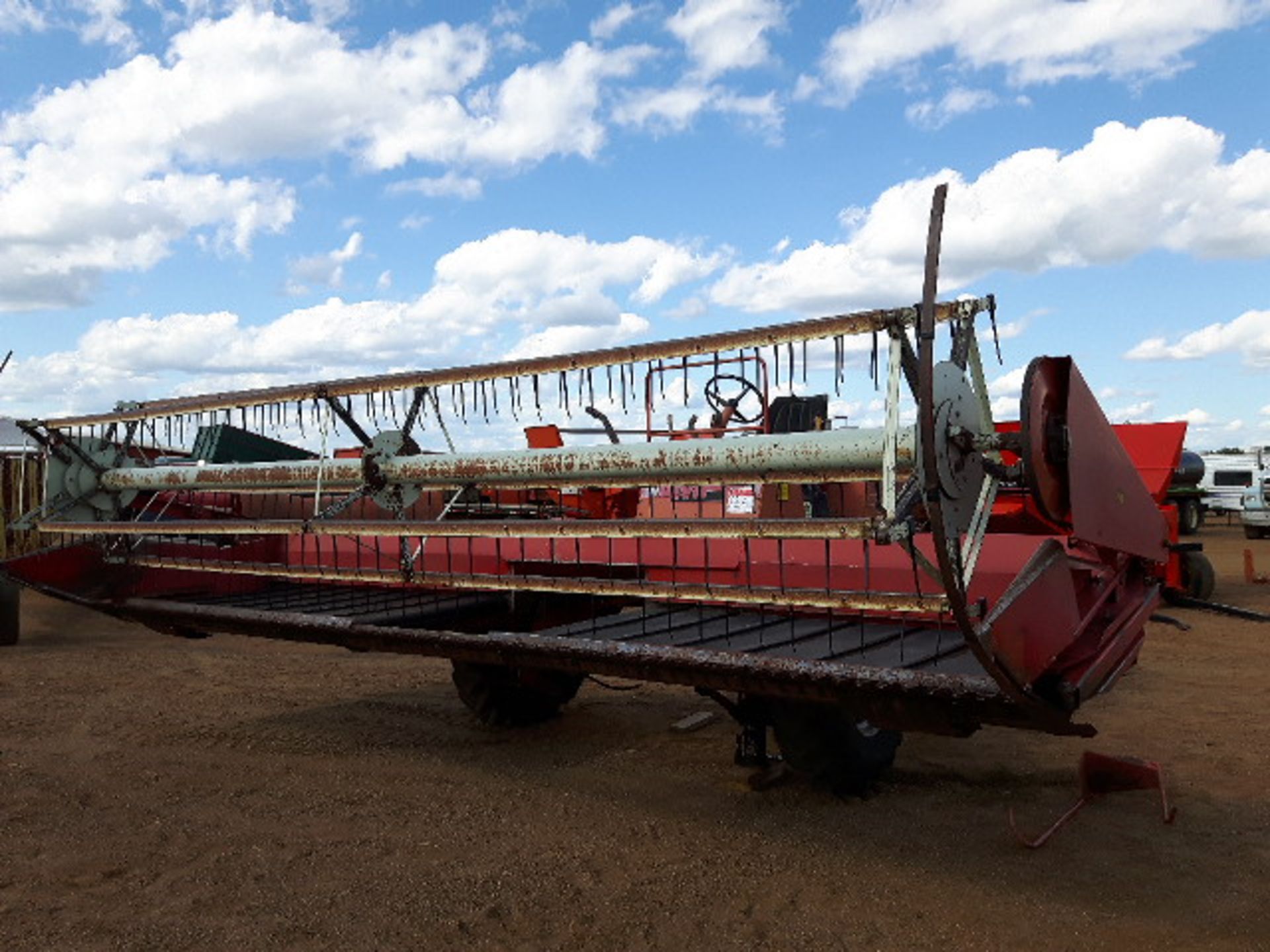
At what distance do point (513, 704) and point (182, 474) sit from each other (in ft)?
6.88

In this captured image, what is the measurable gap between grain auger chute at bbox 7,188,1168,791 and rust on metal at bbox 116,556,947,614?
13 millimetres

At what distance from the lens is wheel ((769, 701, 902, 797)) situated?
4.04 meters

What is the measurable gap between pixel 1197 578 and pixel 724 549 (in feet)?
28.9

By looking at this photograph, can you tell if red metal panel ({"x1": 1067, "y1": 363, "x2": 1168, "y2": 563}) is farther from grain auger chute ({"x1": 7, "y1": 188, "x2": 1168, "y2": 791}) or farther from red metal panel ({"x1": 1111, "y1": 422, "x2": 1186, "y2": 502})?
red metal panel ({"x1": 1111, "y1": 422, "x2": 1186, "y2": 502})

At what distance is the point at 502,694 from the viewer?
5645mm

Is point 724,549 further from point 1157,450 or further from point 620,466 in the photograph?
point 1157,450

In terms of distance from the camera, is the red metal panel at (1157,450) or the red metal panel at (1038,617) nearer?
the red metal panel at (1038,617)

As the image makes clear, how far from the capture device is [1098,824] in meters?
4.16

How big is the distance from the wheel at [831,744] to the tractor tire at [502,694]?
5.63 feet

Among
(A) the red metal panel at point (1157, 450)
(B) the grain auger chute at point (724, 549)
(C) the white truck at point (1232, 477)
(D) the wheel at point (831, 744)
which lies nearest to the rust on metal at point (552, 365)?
(B) the grain auger chute at point (724, 549)

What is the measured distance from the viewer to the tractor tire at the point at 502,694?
18.4ft

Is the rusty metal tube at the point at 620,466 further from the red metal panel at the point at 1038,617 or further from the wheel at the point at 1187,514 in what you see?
the wheel at the point at 1187,514

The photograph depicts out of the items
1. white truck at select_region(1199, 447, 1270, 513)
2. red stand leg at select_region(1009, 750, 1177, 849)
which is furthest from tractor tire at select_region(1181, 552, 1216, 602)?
white truck at select_region(1199, 447, 1270, 513)

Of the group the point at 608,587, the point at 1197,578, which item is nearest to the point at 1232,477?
the point at 1197,578
